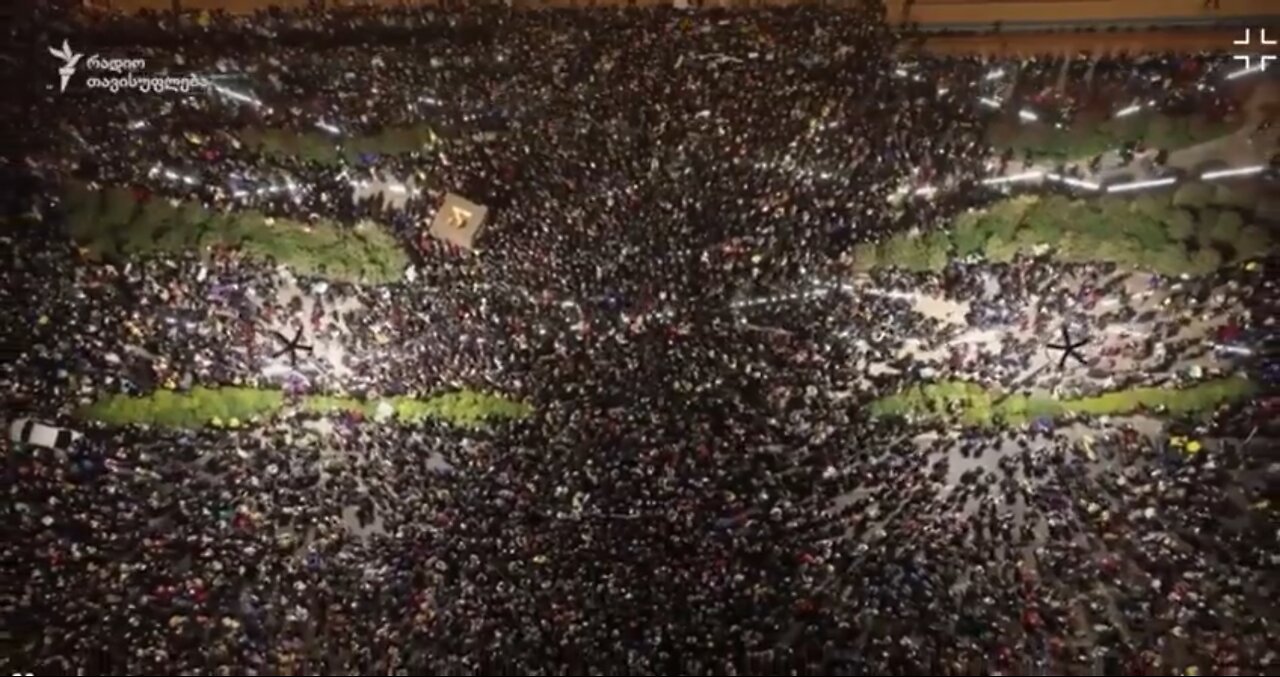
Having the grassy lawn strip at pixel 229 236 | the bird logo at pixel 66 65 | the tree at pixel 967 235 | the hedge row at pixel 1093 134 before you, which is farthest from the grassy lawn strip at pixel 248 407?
the hedge row at pixel 1093 134

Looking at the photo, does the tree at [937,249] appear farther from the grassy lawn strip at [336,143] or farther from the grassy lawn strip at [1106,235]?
the grassy lawn strip at [336,143]

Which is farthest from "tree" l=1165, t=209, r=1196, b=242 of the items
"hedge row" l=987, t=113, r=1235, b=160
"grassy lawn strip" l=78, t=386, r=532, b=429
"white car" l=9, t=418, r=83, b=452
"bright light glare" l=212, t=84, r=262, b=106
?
"white car" l=9, t=418, r=83, b=452

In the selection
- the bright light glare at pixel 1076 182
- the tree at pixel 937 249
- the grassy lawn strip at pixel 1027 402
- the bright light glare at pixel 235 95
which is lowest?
the grassy lawn strip at pixel 1027 402

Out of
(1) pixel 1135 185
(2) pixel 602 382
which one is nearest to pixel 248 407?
(2) pixel 602 382

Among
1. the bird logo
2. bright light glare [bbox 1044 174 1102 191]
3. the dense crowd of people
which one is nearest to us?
the dense crowd of people

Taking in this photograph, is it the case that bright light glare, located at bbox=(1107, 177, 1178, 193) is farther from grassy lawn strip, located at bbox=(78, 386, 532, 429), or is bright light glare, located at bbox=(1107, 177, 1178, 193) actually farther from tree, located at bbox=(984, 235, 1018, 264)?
grassy lawn strip, located at bbox=(78, 386, 532, 429)

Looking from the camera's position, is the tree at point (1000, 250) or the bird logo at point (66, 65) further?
the bird logo at point (66, 65)
